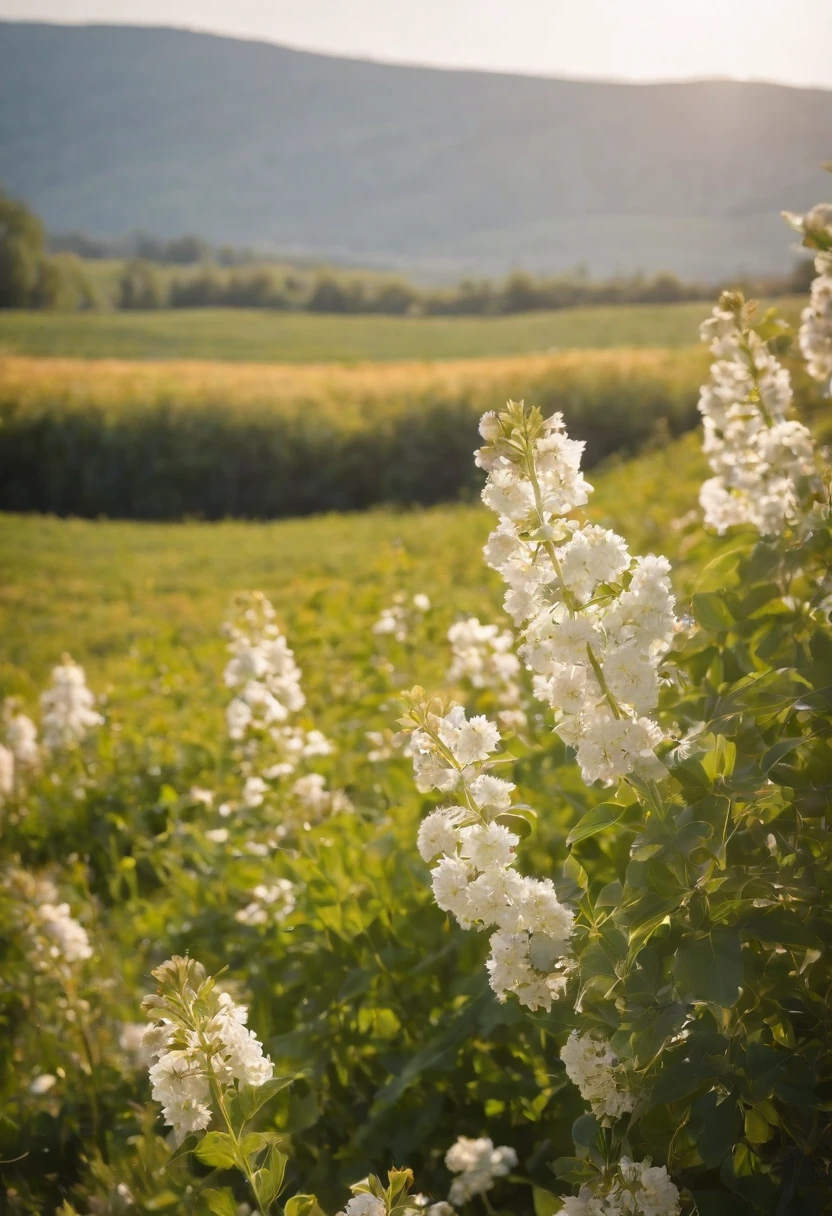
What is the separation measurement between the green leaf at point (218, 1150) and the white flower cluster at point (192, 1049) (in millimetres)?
46

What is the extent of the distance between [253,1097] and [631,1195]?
47 cm

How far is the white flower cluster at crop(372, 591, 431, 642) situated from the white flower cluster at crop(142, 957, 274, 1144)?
2.22 metres

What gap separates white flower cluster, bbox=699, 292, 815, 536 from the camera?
196cm

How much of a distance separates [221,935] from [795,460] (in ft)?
6.24

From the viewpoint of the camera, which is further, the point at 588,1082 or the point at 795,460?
the point at 795,460

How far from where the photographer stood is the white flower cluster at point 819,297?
76.9 inches

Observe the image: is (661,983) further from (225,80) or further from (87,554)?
(225,80)

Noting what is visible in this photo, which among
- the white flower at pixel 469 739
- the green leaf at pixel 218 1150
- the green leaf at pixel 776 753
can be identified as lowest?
the green leaf at pixel 218 1150

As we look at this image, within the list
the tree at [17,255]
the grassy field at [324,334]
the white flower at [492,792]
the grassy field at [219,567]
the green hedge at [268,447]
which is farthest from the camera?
the grassy field at [324,334]

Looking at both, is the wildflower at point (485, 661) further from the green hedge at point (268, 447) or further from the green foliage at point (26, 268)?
the green foliage at point (26, 268)

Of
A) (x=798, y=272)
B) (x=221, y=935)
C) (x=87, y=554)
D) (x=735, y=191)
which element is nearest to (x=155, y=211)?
(x=735, y=191)

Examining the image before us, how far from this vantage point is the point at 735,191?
95625 mm

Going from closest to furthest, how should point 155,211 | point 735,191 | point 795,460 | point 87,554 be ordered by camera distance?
point 795,460 < point 87,554 < point 735,191 < point 155,211

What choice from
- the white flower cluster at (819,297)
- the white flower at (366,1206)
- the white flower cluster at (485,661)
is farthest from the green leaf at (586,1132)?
the white flower cluster at (485,661)
